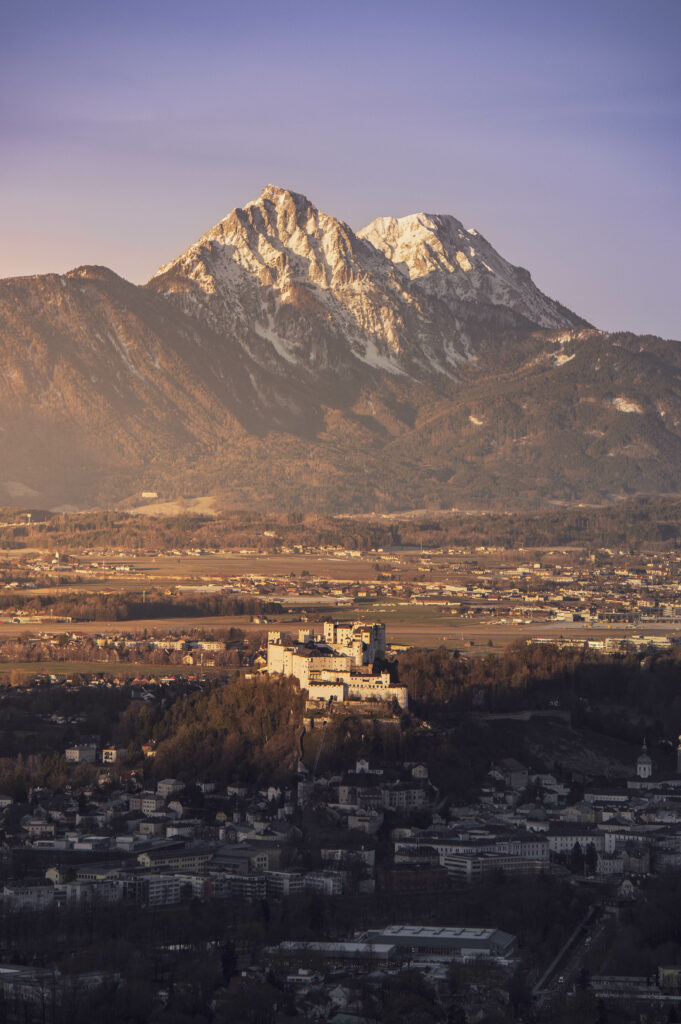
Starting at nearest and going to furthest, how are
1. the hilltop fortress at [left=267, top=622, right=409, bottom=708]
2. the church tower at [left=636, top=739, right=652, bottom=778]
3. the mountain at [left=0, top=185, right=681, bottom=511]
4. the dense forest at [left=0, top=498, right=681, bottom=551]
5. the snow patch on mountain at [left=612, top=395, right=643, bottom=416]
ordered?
the church tower at [left=636, top=739, right=652, bottom=778], the hilltop fortress at [left=267, top=622, right=409, bottom=708], the dense forest at [left=0, top=498, right=681, bottom=551], the mountain at [left=0, top=185, right=681, bottom=511], the snow patch on mountain at [left=612, top=395, right=643, bottom=416]

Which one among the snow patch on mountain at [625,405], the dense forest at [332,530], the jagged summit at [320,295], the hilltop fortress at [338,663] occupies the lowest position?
the hilltop fortress at [338,663]

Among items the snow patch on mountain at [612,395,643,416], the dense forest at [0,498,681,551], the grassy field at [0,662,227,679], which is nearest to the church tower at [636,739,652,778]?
the grassy field at [0,662,227,679]

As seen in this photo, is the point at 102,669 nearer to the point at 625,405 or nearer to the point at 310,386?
the point at 625,405

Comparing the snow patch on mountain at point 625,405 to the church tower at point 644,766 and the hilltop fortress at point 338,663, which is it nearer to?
the hilltop fortress at point 338,663

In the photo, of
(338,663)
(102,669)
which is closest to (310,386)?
(102,669)

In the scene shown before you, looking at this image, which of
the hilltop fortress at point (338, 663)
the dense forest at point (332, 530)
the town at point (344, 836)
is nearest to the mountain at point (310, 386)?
the dense forest at point (332, 530)

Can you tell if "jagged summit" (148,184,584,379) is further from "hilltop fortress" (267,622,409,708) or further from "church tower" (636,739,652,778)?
"church tower" (636,739,652,778)
